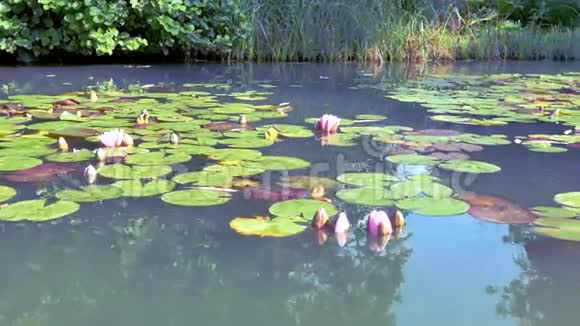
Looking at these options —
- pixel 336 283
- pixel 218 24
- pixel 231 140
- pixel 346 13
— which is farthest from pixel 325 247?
pixel 346 13

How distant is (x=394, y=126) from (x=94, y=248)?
1.30m

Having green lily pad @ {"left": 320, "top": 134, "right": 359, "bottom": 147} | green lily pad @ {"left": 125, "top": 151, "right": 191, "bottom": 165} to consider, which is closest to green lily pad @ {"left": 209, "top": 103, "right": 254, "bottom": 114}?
green lily pad @ {"left": 320, "top": 134, "right": 359, "bottom": 147}

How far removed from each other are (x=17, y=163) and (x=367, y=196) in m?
0.80

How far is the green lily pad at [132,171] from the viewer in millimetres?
1407

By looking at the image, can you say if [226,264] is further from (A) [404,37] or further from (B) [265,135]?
(A) [404,37]

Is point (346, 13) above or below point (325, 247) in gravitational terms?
above

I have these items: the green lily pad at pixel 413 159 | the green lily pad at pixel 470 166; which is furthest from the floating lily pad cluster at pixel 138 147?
the green lily pad at pixel 470 166

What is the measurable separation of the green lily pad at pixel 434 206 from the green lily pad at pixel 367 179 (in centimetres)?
12

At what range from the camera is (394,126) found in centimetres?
212

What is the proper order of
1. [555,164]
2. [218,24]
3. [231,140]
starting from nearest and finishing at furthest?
[555,164] → [231,140] → [218,24]

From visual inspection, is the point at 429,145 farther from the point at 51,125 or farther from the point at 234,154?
the point at 51,125

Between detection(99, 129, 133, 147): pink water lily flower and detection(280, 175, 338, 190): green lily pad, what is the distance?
1.64 ft

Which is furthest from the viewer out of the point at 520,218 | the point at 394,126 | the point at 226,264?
the point at 394,126

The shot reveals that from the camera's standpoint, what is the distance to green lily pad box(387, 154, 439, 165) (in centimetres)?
156
